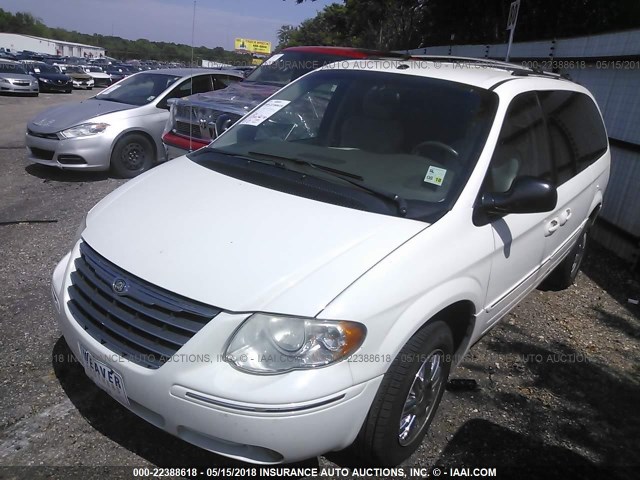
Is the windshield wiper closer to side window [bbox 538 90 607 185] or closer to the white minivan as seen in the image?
the white minivan

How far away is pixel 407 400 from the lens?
2.44m

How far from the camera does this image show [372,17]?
110ft

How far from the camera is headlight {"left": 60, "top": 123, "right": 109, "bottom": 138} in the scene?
6.88 m

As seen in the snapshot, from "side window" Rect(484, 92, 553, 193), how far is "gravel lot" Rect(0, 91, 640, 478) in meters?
1.30

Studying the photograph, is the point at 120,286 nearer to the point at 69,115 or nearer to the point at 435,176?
the point at 435,176

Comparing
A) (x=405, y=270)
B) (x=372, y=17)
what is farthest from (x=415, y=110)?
(x=372, y=17)

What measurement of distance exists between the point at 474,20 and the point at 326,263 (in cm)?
1879

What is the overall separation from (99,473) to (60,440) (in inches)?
13.2

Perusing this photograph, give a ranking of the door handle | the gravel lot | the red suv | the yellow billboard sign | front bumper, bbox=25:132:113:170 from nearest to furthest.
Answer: the gravel lot < the door handle < the red suv < front bumper, bbox=25:132:113:170 < the yellow billboard sign

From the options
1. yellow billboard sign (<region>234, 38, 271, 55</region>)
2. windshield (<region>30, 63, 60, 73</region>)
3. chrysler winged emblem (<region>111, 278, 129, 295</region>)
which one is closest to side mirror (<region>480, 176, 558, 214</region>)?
chrysler winged emblem (<region>111, 278, 129, 295</region>)

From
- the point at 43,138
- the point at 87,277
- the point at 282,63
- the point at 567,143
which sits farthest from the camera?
the point at 282,63

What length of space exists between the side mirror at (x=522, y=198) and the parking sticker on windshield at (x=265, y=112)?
5.39ft

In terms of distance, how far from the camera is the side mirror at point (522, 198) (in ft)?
8.60

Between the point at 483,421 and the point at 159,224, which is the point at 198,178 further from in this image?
the point at 483,421
